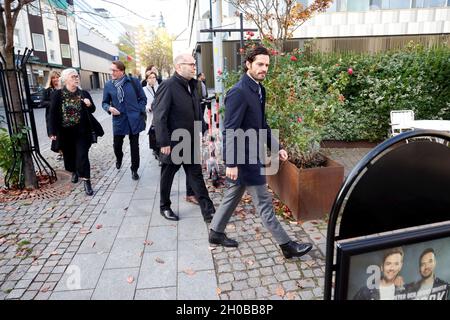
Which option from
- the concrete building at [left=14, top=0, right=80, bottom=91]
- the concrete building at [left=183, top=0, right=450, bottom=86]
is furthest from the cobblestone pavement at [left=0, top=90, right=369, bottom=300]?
the concrete building at [left=14, top=0, right=80, bottom=91]

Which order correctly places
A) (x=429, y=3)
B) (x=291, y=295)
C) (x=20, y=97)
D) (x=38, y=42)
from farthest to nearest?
1. (x=38, y=42)
2. (x=429, y=3)
3. (x=20, y=97)
4. (x=291, y=295)

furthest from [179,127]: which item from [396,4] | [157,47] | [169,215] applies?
[157,47]

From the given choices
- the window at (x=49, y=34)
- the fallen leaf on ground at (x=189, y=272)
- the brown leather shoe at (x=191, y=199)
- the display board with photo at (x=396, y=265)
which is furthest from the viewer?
the window at (x=49, y=34)

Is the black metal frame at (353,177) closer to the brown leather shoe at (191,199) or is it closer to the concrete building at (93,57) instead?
the brown leather shoe at (191,199)

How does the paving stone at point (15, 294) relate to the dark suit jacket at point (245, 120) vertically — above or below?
below

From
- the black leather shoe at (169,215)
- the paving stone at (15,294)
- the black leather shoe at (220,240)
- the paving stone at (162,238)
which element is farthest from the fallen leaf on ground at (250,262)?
the paving stone at (15,294)

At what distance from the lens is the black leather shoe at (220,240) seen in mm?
3432

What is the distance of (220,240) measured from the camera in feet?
11.3

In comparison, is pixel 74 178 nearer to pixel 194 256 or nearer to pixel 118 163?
pixel 118 163

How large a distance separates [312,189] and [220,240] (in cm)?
127

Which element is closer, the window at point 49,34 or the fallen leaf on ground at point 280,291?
the fallen leaf on ground at point 280,291

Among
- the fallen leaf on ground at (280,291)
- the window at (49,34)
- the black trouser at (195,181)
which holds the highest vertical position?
the window at (49,34)

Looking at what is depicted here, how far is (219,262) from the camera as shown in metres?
3.17

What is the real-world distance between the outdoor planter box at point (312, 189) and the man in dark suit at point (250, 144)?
73cm
